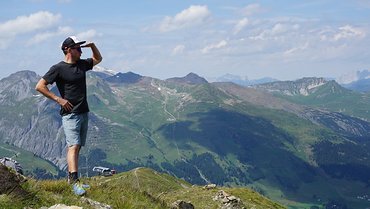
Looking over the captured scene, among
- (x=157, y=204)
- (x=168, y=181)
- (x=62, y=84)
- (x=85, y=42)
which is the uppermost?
(x=85, y=42)

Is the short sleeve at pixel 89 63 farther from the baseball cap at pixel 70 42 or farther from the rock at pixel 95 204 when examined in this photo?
the rock at pixel 95 204

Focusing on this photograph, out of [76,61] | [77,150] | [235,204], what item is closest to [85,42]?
[76,61]

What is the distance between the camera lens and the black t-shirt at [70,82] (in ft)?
44.4

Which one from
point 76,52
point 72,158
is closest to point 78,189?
point 72,158

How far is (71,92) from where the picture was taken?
13.8 meters

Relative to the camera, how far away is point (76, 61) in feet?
46.2

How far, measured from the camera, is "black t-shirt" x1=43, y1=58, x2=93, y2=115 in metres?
13.5

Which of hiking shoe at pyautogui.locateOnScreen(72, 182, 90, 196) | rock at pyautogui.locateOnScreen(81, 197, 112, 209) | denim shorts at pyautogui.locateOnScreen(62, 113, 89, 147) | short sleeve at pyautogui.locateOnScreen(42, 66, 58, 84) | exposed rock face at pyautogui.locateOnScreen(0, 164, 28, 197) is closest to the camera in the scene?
exposed rock face at pyautogui.locateOnScreen(0, 164, 28, 197)

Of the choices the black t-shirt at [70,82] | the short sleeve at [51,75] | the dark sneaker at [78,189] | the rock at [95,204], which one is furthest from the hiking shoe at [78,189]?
the short sleeve at [51,75]

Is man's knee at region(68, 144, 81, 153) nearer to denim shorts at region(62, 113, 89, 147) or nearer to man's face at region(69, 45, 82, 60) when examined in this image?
denim shorts at region(62, 113, 89, 147)

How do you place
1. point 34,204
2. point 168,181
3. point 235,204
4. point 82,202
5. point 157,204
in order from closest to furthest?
point 34,204, point 82,202, point 157,204, point 235,204, point 168,181

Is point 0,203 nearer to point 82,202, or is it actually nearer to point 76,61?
point 82,202

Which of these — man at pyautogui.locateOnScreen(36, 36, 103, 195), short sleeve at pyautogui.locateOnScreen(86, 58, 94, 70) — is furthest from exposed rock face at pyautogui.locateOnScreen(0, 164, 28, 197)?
short sleeve at pyautogui.locateOnScreen(86, 58, 94, 70)

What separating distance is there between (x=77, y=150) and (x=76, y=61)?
8.94ft
